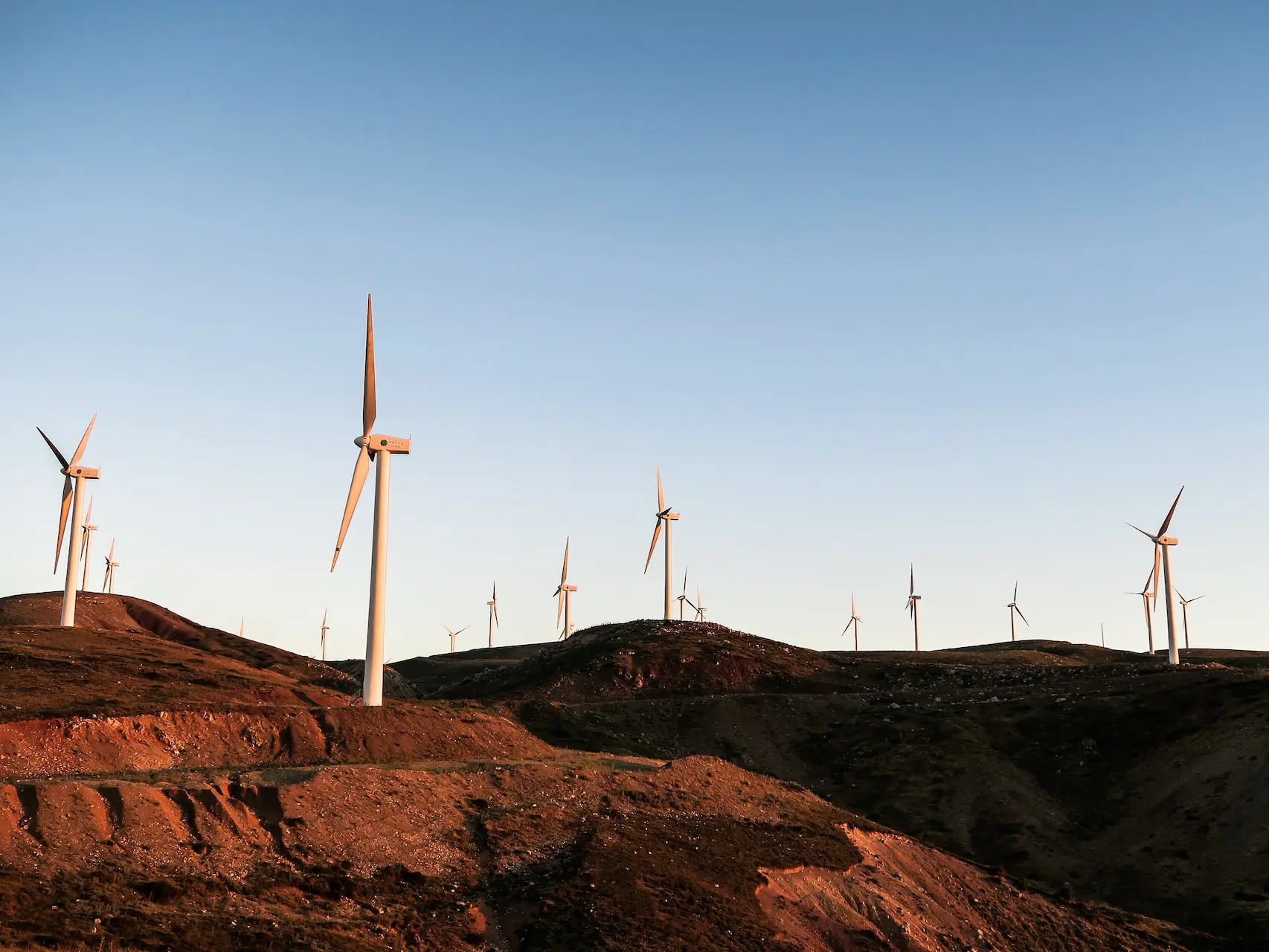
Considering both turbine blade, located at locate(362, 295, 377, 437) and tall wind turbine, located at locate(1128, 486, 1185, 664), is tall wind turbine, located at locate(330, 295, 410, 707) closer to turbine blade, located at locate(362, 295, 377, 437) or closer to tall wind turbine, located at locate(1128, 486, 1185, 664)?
turbine blade, located at locate(362, 295, 377, 437)

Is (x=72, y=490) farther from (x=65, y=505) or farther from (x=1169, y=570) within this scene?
(x=1169, y=570)

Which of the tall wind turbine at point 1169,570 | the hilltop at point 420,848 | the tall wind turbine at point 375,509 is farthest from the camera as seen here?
the tall wind turbine at point 1169,570

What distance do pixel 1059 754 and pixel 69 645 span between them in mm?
84545

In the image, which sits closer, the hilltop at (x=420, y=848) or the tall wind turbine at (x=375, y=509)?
the hilltop at (x=420, y=848)

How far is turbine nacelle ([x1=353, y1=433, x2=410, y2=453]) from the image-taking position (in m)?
75.6

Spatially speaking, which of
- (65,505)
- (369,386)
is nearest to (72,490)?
(65,505)

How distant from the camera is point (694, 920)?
45.8 metres

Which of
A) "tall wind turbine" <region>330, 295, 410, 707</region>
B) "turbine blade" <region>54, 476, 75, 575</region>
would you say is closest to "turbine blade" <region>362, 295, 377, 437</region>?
"tall wind turbine" <region>330, 295, 410, 707</region>

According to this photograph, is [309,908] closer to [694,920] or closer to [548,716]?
[694,920]

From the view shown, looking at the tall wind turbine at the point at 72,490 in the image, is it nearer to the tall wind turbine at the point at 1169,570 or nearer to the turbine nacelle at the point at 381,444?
the turbine nacelle at the point at 381,444

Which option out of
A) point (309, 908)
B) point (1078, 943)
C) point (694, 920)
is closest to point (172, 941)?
point (309, 908)

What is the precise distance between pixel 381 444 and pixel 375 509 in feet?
15.6

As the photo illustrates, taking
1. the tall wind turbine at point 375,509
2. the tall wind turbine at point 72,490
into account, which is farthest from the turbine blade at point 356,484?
the tall wind turbine at point 72,490

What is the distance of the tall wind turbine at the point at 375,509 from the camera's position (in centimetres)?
7106
